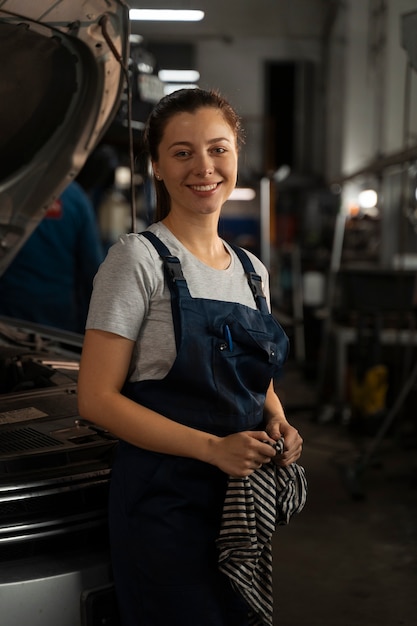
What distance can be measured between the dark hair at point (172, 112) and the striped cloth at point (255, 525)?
0.53 metres

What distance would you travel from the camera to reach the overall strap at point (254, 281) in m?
1.49

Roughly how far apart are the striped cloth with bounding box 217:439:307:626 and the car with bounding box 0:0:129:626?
0.78 feet

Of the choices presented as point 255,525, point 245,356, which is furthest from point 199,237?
point 255,525

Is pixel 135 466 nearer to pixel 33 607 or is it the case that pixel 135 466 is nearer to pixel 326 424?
pixel 33 607

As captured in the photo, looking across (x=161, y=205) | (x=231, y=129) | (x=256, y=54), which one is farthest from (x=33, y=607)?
(x=256, y=54)

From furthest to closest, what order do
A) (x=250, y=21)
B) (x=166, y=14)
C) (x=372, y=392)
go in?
(x=250, y=21) → (x=166, y=14) → (x=372, y=392)

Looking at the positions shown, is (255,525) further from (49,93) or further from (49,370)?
(49,93)

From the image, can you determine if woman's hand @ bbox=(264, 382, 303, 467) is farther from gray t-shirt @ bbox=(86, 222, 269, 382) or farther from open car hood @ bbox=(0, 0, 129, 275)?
open car hood @ bbox=(0, 0, 129, 275)

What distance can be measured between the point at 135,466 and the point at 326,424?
4210 mm

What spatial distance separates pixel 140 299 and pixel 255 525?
45 cm

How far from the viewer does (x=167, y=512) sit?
A: 53.6 inches

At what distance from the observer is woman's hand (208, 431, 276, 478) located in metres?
1.30

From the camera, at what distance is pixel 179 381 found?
4.37 feet

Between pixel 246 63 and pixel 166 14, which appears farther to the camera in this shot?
pixel 246 63
